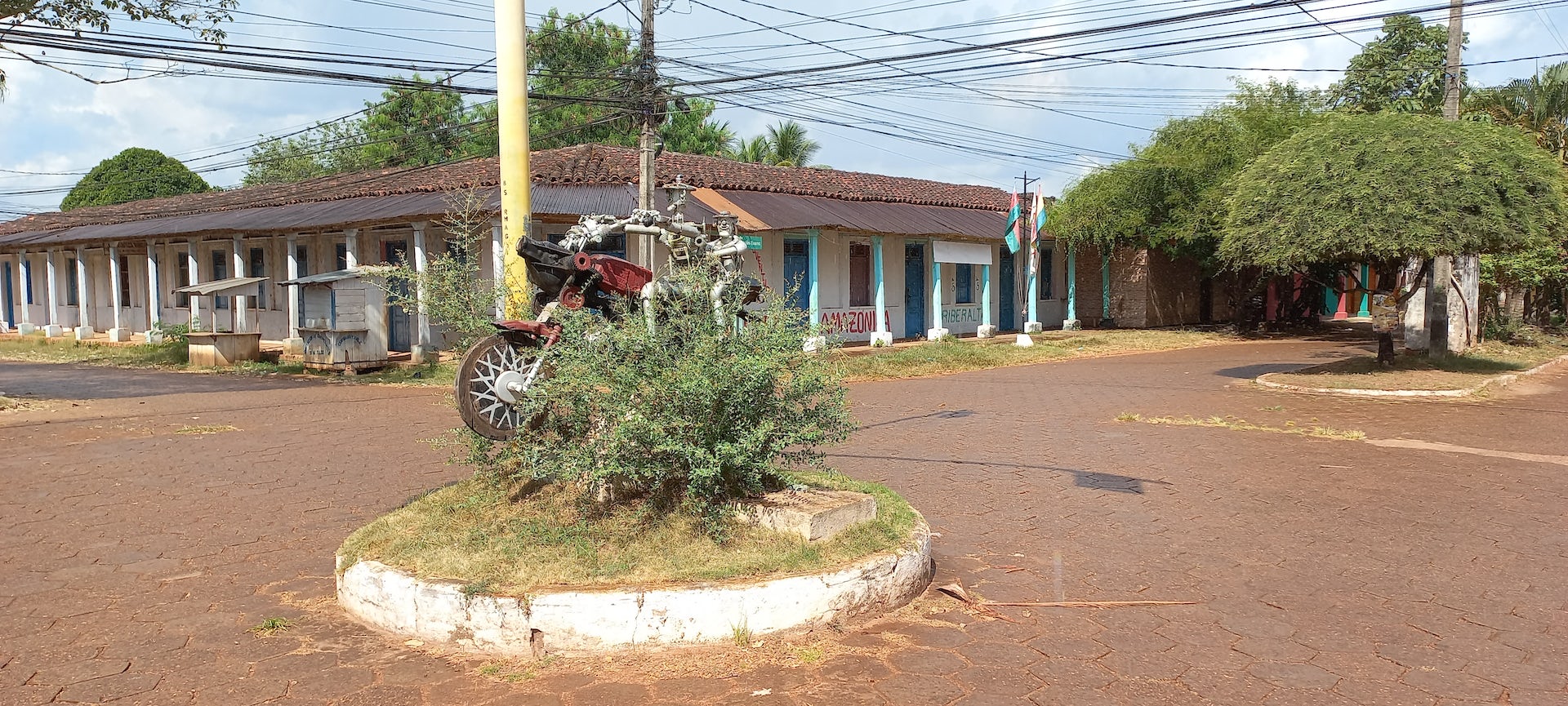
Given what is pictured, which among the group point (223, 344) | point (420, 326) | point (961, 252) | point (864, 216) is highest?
point (864, 216)

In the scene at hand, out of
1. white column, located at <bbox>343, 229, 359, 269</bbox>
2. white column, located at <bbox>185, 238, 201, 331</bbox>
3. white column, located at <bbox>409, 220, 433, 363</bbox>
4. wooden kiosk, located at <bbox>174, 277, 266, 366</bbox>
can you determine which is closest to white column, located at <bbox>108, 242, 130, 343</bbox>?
white column, located at <bbox>185, 238, 201, 331</bbox>

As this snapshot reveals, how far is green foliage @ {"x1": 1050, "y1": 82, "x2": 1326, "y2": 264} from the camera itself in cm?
2314

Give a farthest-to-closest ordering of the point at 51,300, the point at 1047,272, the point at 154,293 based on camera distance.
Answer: the point at 1047,272 → the point at 51,300 → the point at 154,293

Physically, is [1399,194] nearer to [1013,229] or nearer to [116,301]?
[1013,229]

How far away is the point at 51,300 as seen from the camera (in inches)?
1115

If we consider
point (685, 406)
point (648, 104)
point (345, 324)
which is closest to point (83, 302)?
point (345, 324)

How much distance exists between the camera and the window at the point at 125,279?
93.5 ft

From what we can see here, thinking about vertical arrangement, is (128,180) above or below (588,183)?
above

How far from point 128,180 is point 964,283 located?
42475 millimetres

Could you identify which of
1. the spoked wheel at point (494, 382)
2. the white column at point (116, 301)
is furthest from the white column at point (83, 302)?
the spoked wheel at point (494, 382)

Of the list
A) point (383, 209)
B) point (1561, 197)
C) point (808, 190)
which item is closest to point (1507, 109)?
point (1561, 197)

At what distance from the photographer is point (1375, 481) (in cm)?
729

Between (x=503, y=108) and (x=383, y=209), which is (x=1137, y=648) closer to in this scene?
(x=503, y=108)

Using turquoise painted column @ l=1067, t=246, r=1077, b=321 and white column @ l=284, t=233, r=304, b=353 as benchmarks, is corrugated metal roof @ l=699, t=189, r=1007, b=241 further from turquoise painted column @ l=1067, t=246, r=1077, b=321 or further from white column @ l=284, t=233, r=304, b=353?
white column @ l=284, t=233, r=304, b=353
